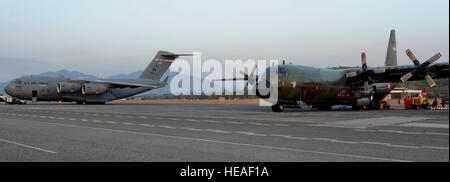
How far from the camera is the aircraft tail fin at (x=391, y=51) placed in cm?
3768

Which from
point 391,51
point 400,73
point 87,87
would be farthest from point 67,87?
point 391,51

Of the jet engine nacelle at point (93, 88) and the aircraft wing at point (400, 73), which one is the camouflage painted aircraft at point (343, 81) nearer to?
the aircraft wing at point (400, 73)

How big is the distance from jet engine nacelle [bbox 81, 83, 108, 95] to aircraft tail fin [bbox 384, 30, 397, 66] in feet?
123

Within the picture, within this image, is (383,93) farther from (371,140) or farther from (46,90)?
(46,90)

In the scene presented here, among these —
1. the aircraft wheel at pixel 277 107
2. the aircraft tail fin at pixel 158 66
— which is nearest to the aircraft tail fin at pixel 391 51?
the aircraft wheel at pixel 277 107

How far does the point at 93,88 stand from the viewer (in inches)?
1962

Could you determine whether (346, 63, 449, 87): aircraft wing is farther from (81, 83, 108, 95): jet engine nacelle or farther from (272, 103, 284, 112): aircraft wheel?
(81, 83, 108, 95): jet engine nacelle

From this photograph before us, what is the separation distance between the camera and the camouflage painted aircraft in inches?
1084

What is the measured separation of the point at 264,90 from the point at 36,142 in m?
18.2

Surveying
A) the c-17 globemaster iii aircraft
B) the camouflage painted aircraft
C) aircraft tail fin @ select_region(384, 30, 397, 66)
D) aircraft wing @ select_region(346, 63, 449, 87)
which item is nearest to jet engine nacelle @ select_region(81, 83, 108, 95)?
the c-17 globemaster iii aircraft

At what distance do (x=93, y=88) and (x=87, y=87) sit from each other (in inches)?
33.2
